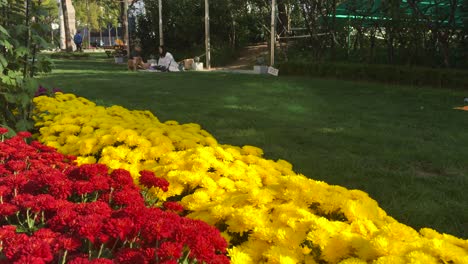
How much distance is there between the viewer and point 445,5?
14305 millimetres

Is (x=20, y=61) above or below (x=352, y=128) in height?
above

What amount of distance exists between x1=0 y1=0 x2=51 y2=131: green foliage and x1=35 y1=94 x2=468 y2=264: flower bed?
841 millimetres

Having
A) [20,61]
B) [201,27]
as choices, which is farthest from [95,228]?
[201,27]

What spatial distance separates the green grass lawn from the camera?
4.24m

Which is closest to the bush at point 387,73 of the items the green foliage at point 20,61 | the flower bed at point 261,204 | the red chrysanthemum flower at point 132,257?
the flower bed at point 261,204

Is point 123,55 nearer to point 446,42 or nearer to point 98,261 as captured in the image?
point 446,42

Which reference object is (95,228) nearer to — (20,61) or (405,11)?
(20,61)

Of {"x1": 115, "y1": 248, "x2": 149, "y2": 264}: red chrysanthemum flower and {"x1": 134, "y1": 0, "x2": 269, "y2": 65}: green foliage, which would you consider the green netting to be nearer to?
{"x1": 134, "y1": 0, "x2": 269, "y2": 65}: green foliage

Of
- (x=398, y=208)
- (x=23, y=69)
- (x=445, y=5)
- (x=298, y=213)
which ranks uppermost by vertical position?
(x=445, y=5)

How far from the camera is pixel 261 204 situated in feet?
8.04

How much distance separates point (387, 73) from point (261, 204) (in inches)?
450

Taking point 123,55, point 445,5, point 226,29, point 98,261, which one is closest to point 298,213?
point 98,261

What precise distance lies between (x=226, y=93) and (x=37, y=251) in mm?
9588

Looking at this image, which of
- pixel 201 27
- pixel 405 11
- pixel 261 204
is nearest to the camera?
pixel 261 204
